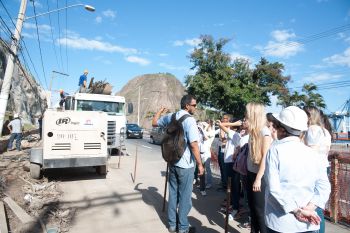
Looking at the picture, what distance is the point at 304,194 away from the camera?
2.33 metres

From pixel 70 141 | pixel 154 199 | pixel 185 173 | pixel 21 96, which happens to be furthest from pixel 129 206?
pixel 21 96

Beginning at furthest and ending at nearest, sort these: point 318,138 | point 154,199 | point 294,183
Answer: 1. point 154,199
2. point 318,138
3. point 294,183

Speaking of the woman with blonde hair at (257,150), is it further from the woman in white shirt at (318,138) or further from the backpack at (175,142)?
the backpack at (175,142)

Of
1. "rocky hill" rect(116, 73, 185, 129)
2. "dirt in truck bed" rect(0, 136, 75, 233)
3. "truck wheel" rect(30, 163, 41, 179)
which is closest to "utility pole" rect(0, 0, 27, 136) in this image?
"dirt in truck bed" rect(0, 136, 75, 233)

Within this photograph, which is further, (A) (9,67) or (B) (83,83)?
(B) (83,83)

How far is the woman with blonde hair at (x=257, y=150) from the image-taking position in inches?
151

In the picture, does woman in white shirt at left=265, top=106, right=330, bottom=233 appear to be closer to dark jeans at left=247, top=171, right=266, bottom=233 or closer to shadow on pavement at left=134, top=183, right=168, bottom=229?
dark jeans at left=247, top=171, right=266, bottom=233

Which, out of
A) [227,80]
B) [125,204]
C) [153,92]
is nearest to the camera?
[125,204]

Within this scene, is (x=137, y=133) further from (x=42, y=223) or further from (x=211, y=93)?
(x=42, y=223)

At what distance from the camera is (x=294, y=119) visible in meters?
2.39

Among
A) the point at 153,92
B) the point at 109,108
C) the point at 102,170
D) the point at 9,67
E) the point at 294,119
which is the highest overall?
the point at 153,92

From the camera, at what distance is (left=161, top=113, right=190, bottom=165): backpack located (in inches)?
169

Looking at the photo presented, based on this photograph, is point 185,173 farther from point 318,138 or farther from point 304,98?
point 304,98

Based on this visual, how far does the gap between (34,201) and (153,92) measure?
81.2 meters
